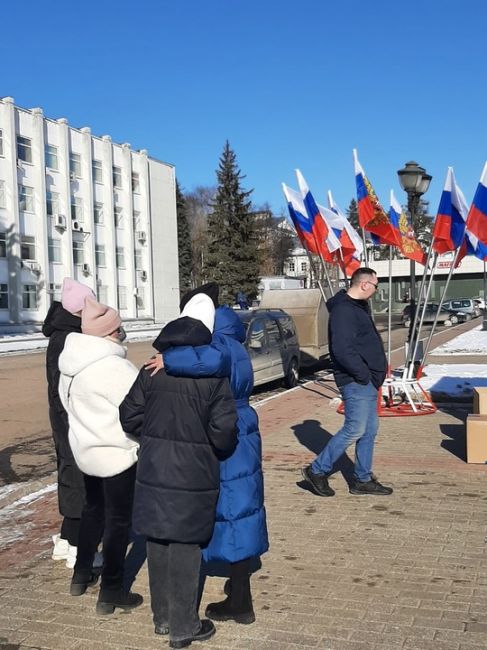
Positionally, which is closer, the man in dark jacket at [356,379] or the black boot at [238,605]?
the black boot at [238,605]

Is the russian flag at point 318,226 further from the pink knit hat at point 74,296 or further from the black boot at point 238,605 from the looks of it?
the black boot at point 238,605

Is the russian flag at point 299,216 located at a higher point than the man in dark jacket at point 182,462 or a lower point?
higher

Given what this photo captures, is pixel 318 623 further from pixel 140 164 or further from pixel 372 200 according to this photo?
pixel 140 164

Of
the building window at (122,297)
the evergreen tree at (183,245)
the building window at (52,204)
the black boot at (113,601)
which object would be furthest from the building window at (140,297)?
the black boot at (113,601)

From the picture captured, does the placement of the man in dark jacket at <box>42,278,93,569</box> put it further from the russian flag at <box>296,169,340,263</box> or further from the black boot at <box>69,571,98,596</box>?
the russian flag at <box>296,169,340,263</box>

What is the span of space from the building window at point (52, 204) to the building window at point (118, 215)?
21.1ft

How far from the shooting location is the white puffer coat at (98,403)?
4.15 meters

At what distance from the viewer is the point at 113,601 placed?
4188 millimetres

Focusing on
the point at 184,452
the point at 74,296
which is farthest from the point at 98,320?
the point at 184,452

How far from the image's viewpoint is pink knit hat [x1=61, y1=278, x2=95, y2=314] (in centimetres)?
471

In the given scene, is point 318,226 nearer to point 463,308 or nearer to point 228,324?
point 228,324

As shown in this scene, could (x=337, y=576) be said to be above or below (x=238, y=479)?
below


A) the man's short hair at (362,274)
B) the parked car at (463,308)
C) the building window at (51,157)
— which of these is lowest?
the parked car at (463,308)

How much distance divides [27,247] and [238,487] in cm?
4801
